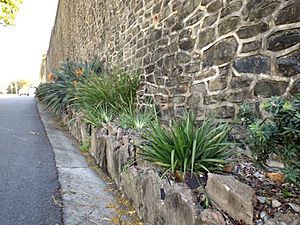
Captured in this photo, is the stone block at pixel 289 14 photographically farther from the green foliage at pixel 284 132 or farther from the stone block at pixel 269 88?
the green foliage at pixel 284 132

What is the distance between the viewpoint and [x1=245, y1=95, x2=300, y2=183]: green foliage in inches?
54.4

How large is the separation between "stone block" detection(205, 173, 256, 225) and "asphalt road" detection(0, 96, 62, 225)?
1.28 meters

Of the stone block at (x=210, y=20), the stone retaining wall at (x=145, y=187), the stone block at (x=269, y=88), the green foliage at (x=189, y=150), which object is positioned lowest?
the stone retaining wall at (x=145, y=187)

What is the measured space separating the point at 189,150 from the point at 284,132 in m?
0.77

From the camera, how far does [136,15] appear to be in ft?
15.3

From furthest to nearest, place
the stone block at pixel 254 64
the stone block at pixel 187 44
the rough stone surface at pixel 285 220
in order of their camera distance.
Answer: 1. the stone block at pixel 187 44
2. the stone block at pixel 254 64
3. the rough stone surface at pixel 285 220

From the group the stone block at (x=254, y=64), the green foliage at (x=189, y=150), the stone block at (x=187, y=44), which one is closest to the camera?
the green foliage at (x=189, y=150)

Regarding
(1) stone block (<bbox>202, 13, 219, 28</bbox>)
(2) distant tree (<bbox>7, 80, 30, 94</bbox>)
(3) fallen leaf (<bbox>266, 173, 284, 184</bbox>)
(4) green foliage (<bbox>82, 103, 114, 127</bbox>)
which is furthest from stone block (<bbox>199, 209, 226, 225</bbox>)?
(2) distant tree (<bbox>7, 80, 30, 94</bbox>)

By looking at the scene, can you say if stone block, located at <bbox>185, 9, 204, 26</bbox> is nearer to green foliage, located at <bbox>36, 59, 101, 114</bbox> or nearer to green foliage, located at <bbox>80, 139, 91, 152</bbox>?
green foliage, located at <bbox>80, 139, 91, 152</bbox>

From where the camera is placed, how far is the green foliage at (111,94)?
430 cm

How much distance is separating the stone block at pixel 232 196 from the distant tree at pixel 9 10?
1299cm

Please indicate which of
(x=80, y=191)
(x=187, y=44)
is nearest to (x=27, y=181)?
(x=80, y=191)

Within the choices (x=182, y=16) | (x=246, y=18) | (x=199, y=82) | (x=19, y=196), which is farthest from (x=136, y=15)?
(x=19, y=196)

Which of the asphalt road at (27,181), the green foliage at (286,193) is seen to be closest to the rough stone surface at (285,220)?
the green foliage at (286,193)
